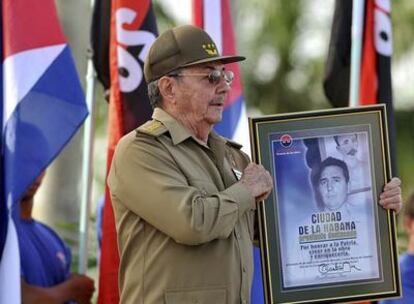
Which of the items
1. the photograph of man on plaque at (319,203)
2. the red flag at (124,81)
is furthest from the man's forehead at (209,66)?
the red flag at (124,81)

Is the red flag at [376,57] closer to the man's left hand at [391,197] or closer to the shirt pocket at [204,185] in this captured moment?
the man's left hand at [391,197]

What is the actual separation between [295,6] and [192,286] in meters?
15.5

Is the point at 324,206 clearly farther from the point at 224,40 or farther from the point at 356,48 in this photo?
the point at 356,48

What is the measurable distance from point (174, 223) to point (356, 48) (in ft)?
9.61

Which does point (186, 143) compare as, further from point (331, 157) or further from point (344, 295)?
point (344, 295)

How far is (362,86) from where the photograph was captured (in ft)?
20.6

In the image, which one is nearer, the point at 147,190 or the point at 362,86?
the point at 147,190

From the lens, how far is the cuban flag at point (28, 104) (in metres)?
4.66

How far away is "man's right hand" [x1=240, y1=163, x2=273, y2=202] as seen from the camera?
3.81 meters

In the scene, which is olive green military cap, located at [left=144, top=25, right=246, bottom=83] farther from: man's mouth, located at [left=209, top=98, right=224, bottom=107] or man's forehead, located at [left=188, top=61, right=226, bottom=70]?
man's mouth, located at [left=209, top=98, right=224, bottom=107]

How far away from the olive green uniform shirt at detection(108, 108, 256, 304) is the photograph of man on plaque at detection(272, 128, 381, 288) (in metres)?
A: 0.28

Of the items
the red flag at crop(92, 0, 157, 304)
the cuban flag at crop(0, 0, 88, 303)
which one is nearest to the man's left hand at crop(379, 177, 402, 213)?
the cuban flag at crop(0, 0, 88, 303)

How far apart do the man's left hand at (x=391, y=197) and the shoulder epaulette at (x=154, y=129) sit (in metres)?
0.87

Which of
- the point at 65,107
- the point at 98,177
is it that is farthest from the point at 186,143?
the point at 98,177
